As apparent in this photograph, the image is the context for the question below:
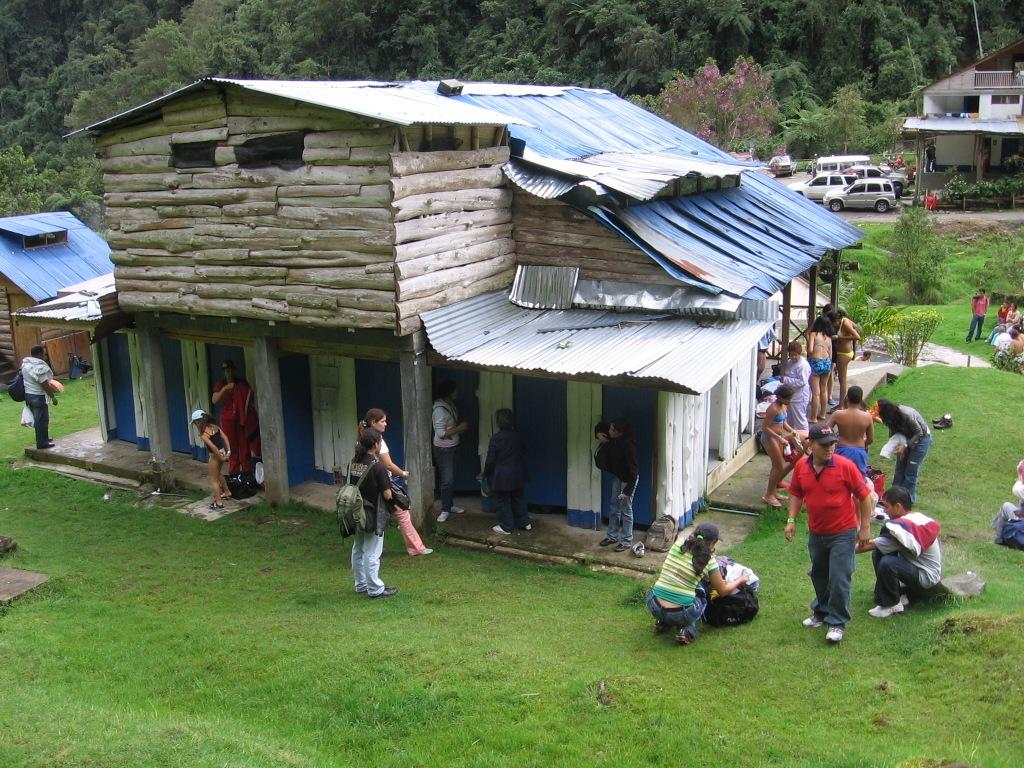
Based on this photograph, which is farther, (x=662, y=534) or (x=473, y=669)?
(x=662, y=534)

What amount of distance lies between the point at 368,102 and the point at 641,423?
460 cm

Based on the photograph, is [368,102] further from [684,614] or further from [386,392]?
[684,614]

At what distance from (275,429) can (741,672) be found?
7134 mm

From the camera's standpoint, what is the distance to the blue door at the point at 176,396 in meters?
14.4

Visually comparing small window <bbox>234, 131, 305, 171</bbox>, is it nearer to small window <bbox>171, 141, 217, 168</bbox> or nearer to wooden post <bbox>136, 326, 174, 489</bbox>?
small window <bbox>171, 141, 217, 168</bbox>

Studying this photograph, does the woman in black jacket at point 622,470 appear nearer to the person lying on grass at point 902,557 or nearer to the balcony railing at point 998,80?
the person lying on grass at point 902,557

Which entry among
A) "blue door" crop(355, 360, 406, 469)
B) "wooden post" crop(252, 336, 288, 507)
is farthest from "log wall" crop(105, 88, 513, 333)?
"blue door" crop(355, 360, 406, 469)

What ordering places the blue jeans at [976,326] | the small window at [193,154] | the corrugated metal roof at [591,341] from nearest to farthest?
1. the corrugated metal roof at [591,341]
2. the small window at [193,154]
3. the blue jeans at [976,326]

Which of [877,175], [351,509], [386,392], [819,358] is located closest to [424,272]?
[386,392]

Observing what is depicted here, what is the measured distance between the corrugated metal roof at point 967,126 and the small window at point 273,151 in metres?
33.0

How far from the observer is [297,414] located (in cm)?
1310

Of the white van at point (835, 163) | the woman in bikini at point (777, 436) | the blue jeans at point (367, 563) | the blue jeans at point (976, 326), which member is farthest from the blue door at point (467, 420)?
the white van at point (835, 163)

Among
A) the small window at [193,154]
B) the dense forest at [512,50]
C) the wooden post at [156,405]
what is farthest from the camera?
the dense forest at [512,50]

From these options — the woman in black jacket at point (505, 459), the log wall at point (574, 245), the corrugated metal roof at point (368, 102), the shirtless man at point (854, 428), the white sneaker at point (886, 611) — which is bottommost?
the white sneaker at point (886, 611)
